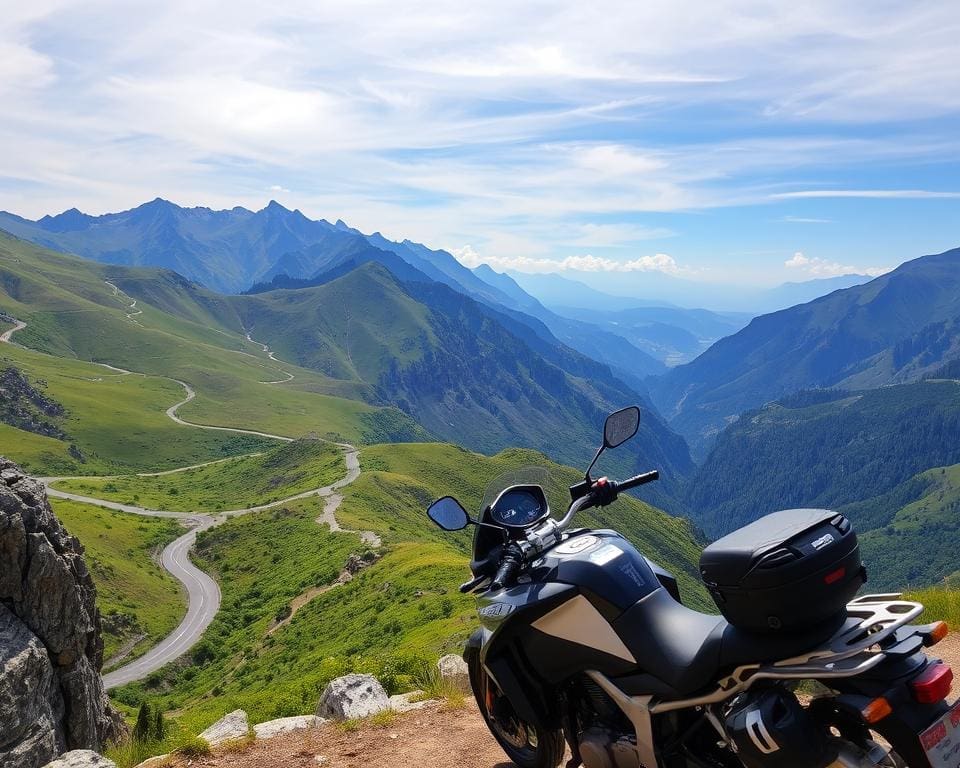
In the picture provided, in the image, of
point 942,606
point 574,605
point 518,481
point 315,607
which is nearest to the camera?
point 574,605

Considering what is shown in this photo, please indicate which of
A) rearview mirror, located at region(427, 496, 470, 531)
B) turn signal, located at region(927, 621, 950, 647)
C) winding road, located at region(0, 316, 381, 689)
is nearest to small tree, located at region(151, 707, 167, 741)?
rearview mirror, located at region(427, 496, 470, 531)

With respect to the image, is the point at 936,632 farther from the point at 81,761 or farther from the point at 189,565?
the point at 189,565

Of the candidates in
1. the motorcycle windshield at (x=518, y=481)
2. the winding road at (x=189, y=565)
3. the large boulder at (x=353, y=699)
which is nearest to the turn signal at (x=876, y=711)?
the motorcycle windshield at (x=518, y=481)

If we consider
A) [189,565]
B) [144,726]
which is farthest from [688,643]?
[189,565]

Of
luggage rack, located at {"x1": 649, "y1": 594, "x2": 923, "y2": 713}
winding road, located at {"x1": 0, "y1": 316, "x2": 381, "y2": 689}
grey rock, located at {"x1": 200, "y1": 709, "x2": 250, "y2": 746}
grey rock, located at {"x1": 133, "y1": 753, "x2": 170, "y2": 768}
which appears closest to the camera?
luggage rack, located at {"x1": 649, "y1": 594, "x2": 923, "y2": 713}

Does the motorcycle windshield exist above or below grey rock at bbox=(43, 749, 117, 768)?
above

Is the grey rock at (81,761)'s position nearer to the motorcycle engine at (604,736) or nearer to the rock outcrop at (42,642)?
the rock outcrop at (42,642)

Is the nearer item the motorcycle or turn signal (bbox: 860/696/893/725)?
turn signal (bbox: 860/696/893/725)

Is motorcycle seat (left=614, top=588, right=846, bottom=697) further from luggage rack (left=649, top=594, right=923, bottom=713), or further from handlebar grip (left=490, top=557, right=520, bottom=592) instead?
handlebar grip (left=490, top=557, right=520, bottom=592)

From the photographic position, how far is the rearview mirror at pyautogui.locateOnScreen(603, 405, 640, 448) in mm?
7047

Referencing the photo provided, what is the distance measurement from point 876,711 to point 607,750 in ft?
7.73

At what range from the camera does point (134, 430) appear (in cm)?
16000

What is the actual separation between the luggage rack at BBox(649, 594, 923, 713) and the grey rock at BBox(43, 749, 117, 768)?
718 centimetres

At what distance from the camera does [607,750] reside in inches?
222
